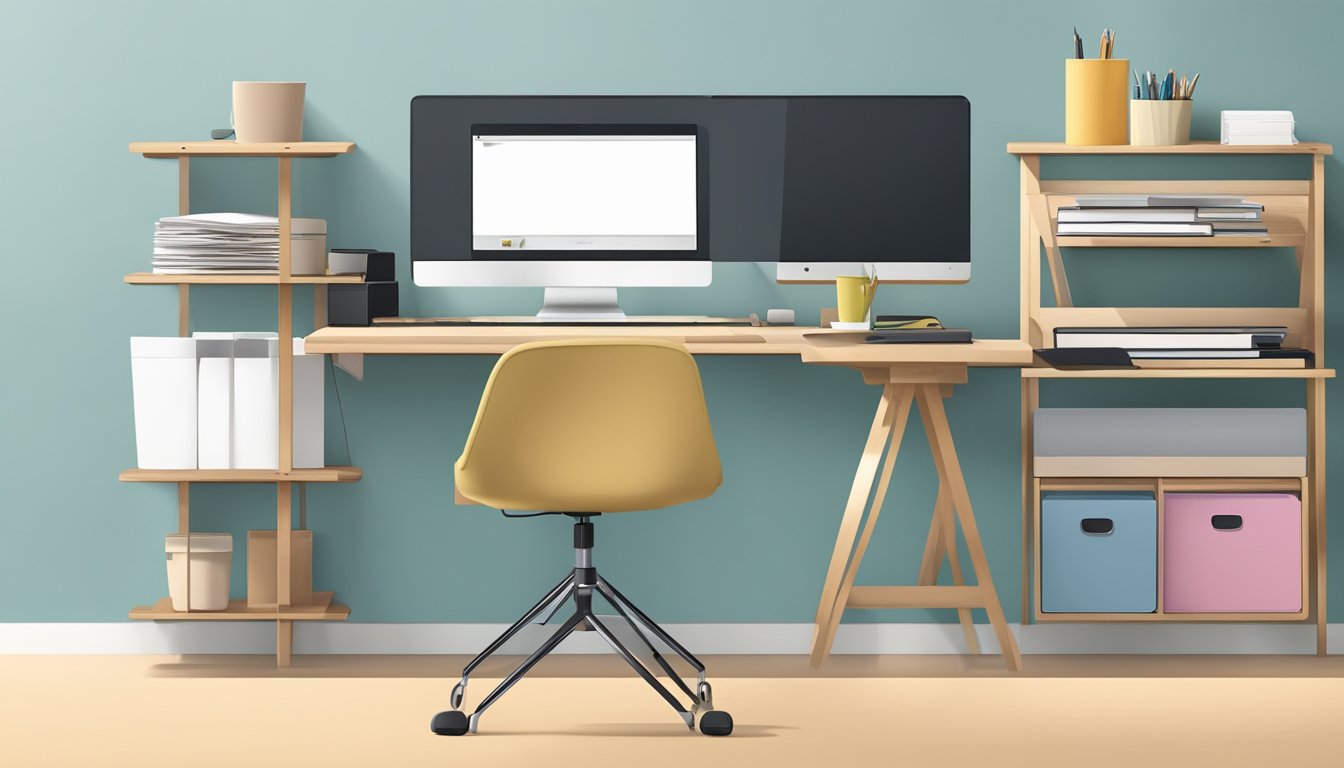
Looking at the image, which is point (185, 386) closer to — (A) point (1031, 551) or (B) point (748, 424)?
(B) point (748, 424)

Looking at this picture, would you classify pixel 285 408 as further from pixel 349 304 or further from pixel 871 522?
pixel 871 522

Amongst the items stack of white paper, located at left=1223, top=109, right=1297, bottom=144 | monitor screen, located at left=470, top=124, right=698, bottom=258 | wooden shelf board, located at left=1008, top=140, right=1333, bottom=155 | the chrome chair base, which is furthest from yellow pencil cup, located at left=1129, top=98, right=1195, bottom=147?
the chrome chair base

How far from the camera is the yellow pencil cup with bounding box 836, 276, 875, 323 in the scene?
11.6ft

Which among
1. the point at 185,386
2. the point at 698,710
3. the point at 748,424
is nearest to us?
the point at 698,710

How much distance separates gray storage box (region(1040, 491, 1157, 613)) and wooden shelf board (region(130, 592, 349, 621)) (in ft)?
5.72

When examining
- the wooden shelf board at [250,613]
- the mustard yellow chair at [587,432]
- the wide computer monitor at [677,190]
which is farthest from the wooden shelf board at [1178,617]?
the wooden shelf board at [250,613]

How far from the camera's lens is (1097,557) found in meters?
3.69

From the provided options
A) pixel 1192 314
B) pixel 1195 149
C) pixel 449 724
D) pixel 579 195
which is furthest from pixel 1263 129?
pixel 449 724

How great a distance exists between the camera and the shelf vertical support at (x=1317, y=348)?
12.2ft

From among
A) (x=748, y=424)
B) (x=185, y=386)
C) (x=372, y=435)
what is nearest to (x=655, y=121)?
(x=748, y=424)

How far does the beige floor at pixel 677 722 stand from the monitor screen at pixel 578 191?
107 centimetres

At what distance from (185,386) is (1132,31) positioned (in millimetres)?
2507

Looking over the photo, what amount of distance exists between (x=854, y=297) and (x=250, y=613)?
165 cm

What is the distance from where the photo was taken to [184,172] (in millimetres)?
3773
